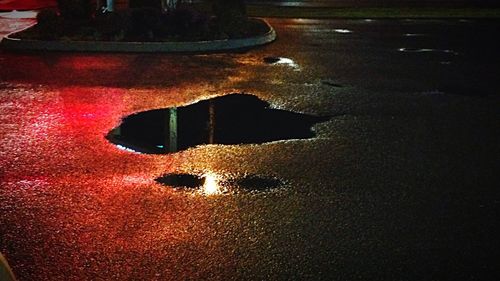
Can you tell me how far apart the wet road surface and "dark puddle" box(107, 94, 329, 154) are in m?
0.25

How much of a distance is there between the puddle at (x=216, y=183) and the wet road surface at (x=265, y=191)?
118 mm

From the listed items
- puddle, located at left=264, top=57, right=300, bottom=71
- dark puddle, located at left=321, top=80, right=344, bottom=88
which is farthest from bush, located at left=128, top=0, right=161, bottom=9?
dark puddle, located at left=321, top=80, right=344, bottom=88

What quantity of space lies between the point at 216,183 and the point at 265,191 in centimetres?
57

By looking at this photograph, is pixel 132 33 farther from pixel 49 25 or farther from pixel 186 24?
pixel 49 25

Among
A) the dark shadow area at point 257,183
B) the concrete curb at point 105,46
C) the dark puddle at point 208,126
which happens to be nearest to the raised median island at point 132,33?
the concrete curb at point 105,46

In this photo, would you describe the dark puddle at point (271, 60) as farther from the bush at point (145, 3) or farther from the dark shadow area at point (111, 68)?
the bush at point (145, 3)

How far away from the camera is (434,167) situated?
6.88 m

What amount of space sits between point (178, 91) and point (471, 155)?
5.28 metres

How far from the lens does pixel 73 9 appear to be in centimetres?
1617

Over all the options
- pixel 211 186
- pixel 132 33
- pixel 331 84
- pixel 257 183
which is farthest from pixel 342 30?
pixel 211 186

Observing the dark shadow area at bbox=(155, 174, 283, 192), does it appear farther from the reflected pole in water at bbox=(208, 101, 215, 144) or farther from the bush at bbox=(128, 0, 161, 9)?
the bush at bbox=(128, 0, 161, 9)

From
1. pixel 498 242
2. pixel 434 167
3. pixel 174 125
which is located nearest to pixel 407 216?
pixel 498 242

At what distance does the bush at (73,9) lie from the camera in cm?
1611

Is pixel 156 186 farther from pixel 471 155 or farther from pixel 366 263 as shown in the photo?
pixel 471 155
